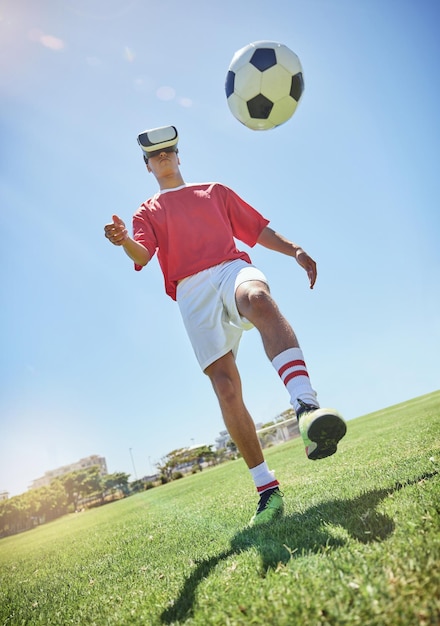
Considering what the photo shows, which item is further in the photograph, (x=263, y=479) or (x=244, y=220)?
(x=244, y=220)

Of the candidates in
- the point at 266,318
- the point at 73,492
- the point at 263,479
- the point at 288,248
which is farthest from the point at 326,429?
the point at 73,492

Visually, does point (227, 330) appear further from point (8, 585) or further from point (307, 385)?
point (8, 585)

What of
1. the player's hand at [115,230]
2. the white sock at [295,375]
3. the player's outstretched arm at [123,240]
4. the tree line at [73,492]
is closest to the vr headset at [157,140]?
the player's outstretched arm at [123,240]

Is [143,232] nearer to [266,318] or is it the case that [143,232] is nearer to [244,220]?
[244,220]

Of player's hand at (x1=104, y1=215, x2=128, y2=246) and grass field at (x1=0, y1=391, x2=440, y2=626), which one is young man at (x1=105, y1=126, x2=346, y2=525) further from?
grass field at (x1=0, y1=391, x2=440, y2=626)

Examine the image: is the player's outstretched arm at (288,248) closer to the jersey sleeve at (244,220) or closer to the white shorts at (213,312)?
the jersey sleeve at (244,220)

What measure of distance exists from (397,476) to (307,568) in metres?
1.51

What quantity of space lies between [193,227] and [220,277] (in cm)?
65

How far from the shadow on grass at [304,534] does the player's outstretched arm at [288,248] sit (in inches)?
63.9

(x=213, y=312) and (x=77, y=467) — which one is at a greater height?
(x=77, y=467)

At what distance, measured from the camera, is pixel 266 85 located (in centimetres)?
436

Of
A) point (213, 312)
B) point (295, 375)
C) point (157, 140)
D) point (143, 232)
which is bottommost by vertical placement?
point (295, 375)

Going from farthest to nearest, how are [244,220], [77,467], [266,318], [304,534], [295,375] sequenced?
[77,467], [244,220], [266,318], [295,375], [304,534]

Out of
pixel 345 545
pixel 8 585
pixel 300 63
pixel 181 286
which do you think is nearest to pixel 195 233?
pixel 181 286
